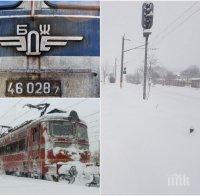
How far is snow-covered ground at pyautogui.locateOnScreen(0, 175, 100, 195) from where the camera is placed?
285 cm

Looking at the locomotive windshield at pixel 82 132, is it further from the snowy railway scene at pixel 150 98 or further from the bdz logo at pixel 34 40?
the bdz logo at pixel 34 40

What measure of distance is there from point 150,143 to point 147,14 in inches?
33.9

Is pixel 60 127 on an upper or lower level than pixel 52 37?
lower

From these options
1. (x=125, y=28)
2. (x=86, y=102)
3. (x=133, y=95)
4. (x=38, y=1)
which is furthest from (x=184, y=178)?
(x=38, y=1)

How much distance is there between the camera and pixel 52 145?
9.45ft

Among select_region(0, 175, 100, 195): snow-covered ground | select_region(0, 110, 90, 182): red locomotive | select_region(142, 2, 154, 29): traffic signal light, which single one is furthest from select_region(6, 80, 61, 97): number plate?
select_region(142, 2, 154, 29): traffic signal light

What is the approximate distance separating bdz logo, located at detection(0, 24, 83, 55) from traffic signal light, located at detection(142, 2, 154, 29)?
1.47 ft

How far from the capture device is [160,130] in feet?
9.34

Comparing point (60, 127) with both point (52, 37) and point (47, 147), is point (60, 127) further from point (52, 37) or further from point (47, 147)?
point (52, 37)

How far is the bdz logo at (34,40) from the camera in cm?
287

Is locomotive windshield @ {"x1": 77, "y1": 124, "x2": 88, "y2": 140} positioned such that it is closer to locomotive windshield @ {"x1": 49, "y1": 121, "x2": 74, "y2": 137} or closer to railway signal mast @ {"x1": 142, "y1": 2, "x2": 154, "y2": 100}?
locomotive windshield @ {"x1": 49, "y1": 121, "x2": 74, "y2": 137}

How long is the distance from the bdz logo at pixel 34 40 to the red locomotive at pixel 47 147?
1.46 ft

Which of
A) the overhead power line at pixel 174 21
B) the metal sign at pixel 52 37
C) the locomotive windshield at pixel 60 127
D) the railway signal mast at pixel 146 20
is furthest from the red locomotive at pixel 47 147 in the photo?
the overhead power line at pixel 174 21

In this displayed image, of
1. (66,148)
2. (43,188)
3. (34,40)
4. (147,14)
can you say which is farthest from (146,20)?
(43,188)
